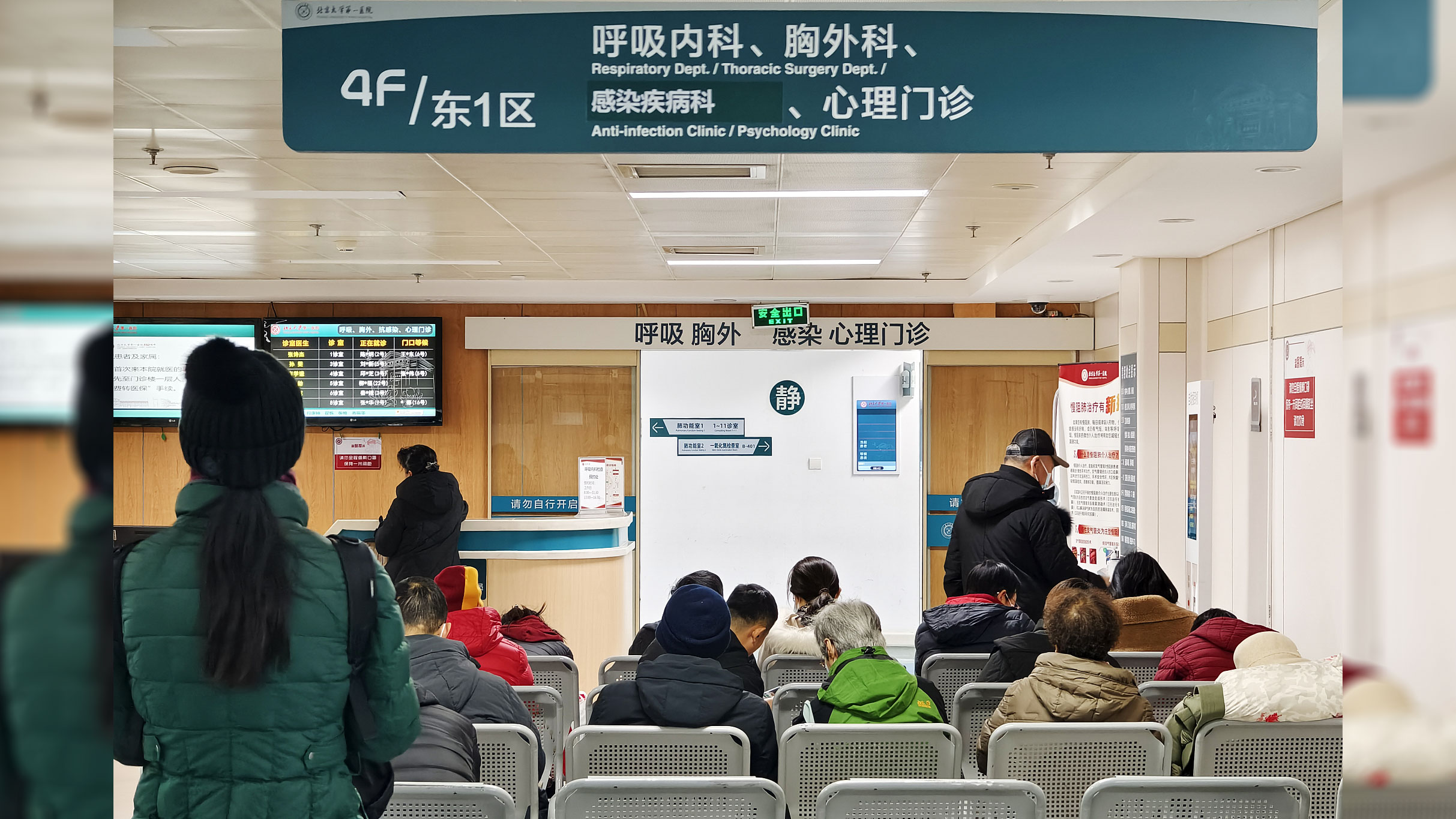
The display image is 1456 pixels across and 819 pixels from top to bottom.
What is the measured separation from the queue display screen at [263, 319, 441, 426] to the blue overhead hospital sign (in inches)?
262

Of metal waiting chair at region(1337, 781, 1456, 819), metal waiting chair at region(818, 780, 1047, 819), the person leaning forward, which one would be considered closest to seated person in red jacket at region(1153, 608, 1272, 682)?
metal waiting chair at region(818, 780, 1047, 819)

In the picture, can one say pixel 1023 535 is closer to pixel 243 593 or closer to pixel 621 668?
pixel 621 668

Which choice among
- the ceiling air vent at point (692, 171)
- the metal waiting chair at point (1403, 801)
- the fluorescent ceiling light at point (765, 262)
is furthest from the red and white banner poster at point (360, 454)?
the metal waiting chair at point (1403, 801)

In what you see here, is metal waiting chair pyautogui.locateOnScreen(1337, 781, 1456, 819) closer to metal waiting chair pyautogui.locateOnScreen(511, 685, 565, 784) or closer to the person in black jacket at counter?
metal waiting chair pyautogui.locateOnScreen(511, 685, 565, 784)

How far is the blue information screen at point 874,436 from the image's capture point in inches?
365

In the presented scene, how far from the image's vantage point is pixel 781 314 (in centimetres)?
872

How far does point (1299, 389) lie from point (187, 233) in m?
6.23

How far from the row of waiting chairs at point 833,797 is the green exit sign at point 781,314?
6.60 m

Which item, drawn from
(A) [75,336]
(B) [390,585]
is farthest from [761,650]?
(A) [75,336]

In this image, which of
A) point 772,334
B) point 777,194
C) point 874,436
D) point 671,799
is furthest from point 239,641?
point 874,436

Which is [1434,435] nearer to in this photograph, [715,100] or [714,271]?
[715,100]

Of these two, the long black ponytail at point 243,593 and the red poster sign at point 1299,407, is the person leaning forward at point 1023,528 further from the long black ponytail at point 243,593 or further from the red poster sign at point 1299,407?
the long black ponytail at point 243,593

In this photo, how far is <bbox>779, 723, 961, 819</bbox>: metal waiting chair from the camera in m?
2.62

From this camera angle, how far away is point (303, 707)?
162cm
